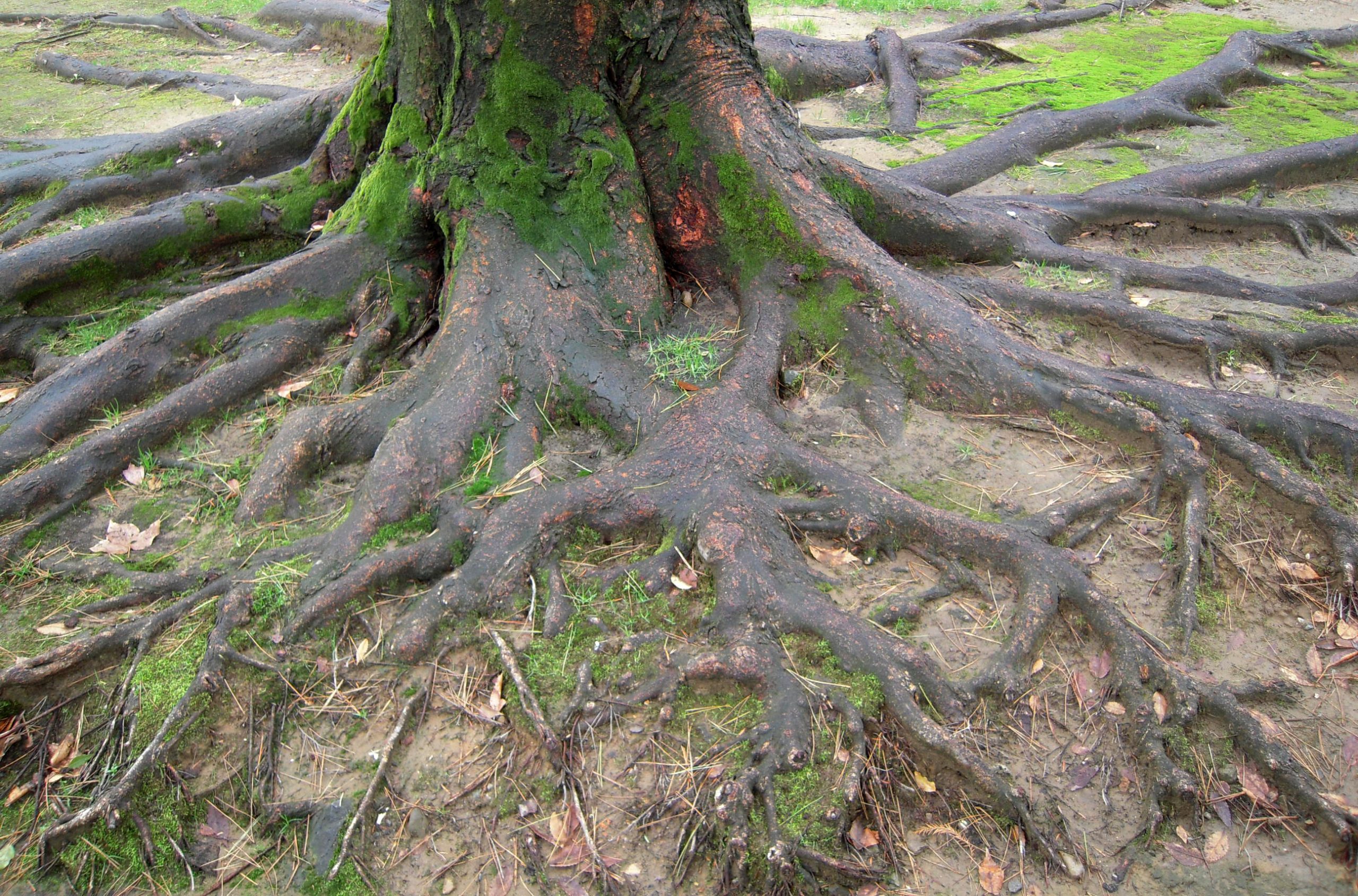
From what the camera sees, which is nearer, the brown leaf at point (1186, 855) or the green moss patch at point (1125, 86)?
the brown leaf at point (1186, 855)

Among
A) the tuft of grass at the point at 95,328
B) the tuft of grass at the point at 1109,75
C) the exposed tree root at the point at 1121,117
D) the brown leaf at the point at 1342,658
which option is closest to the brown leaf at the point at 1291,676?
the brown leaf at the point at 1342,658

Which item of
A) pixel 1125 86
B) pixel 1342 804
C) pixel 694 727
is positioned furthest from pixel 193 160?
pixel 1125 86

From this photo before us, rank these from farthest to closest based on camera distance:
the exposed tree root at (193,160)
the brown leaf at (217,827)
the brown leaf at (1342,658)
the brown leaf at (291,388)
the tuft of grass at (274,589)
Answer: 1. the exposed tree root at (193,160)
2. the brown leaf at (291,388)
3. the tuft of grass at (274,589)
4. the brown leaf at (1342,658)
5. the brown leaf at (217,827)

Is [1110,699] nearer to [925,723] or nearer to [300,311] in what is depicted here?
[925,723]

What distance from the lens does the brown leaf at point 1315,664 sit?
110 inches

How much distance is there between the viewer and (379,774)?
2.56 m

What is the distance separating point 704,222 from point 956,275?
4.84 ft

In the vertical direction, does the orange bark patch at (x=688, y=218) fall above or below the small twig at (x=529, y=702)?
above

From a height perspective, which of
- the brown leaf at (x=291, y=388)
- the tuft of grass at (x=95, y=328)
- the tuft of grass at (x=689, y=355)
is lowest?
the brown leaf at (x=291, y=388)

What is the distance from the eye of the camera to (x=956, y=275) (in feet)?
15.0

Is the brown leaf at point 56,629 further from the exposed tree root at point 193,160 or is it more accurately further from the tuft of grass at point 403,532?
the exposed tree root at point 193,160

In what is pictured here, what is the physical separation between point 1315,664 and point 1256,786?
1.98 ft

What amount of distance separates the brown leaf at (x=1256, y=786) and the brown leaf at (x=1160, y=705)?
23cm

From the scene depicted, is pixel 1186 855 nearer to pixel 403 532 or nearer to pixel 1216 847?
pixel 1216 847
